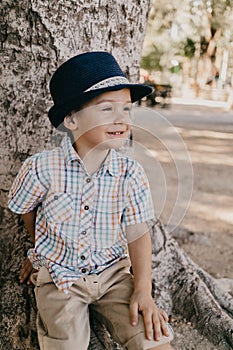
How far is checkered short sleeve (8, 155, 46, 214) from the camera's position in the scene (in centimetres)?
199

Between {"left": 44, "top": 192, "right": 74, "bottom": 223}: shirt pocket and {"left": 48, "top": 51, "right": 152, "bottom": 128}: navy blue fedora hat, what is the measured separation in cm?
30

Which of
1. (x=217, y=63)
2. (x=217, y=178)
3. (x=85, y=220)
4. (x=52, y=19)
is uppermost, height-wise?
(x=52, y=19)

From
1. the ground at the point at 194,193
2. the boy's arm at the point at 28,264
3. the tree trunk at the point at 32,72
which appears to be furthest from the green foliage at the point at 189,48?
the boy's arm at the point at 28,264

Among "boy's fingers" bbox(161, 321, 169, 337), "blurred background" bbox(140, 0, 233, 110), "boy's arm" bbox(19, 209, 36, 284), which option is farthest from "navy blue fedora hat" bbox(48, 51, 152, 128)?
"blurred background" bbox(140, 0, 233, 110)

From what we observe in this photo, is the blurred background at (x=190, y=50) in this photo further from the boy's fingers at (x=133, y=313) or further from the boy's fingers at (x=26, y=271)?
the boy's fingers at (x=133, y=313)

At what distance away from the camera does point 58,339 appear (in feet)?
6.23

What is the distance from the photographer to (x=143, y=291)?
1.97m

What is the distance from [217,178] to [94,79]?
532 centimetres

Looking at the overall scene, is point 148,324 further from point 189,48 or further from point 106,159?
point 189,48

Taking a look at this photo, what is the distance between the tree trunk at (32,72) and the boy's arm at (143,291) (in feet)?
1.04

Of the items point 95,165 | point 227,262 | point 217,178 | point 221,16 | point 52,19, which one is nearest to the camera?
point 95,165

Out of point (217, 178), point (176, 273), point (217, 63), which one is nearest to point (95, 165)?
point (176, 273)

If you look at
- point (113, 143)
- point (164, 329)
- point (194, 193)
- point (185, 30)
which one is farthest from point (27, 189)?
point (185, 30)

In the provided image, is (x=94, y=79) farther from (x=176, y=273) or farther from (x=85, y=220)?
(x=176, y=273)
